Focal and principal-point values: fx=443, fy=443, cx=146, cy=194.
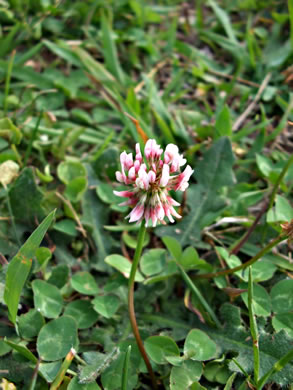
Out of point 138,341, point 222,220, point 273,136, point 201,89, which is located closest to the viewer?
point 138,341

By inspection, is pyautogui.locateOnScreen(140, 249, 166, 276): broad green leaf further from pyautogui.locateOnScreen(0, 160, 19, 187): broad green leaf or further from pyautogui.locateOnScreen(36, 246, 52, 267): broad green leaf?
pyautogui.locateOnScreen(0, 160, 19, 187): broad green leaf

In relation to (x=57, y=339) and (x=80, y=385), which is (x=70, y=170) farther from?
(x=80, y=385)

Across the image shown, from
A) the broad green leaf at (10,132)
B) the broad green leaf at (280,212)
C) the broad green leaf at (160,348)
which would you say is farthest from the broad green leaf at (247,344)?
the broad green leaf at (10,132)

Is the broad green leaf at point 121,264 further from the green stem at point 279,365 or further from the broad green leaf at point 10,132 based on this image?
the broad green leaf at point 10,132

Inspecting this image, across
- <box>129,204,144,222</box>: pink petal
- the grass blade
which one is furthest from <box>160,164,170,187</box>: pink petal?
the grass blade

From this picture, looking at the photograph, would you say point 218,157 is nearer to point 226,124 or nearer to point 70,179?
point 226,124

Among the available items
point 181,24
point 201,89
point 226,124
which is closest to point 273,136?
point 226,124
